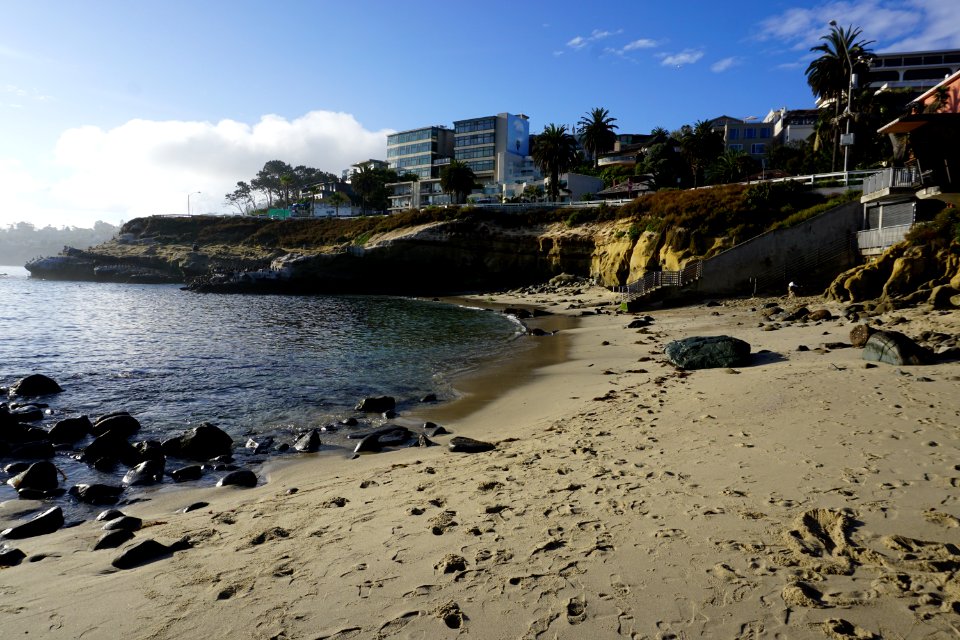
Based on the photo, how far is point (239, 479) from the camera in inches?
354

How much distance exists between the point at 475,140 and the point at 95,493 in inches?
4452

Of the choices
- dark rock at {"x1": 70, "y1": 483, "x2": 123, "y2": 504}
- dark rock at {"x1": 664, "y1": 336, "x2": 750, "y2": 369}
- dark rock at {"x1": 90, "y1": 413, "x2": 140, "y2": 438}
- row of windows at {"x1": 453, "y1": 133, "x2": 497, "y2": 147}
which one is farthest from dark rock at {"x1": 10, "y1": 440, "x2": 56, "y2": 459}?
row of windows at {"x1": 453, "y1": 133, "x2": 497, "y2": 147}

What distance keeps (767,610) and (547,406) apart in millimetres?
8981

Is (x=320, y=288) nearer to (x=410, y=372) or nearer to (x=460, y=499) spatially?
(x=410, y=372)

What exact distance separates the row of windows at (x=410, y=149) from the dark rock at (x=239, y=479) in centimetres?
11371

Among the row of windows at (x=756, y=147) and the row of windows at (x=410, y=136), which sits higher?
the row of windows at (x=410, y=136)

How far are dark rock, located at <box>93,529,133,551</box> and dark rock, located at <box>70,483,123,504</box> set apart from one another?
84.4 inches

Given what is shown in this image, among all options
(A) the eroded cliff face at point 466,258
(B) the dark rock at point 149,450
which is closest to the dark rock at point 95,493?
(B) the dark rock at point 149,450

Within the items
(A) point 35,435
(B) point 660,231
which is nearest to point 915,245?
(B) point 660,231

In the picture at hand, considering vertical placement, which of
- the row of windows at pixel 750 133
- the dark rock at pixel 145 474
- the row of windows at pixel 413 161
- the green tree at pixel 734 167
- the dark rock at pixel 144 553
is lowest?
the dark rock at pixel 145 474

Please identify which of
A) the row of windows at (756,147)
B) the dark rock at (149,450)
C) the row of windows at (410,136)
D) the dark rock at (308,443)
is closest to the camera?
the dark rock at (149,450)

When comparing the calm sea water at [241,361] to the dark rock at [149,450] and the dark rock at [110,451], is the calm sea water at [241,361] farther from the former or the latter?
the dark rock at [149,450]

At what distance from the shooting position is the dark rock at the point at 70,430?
37.7 ft

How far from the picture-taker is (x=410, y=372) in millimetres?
18469
